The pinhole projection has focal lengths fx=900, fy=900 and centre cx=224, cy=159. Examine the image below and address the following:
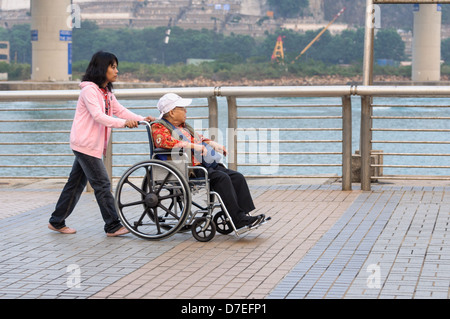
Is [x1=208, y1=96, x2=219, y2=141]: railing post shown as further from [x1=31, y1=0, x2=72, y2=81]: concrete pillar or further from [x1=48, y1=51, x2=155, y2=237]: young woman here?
[x1=31, y1=0, x2=72, y2=81]: concrete pillar

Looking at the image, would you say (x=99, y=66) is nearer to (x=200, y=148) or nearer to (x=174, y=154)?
(x=174, y=154)

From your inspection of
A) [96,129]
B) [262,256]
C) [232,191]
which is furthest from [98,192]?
[262,256]

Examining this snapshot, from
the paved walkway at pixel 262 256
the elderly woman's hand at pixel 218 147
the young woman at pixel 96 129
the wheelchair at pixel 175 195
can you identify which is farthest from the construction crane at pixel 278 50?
the wheelchair at pixel 175 195

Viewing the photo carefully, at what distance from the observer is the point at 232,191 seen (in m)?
6.28

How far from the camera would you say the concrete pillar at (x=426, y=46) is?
59.8 meters

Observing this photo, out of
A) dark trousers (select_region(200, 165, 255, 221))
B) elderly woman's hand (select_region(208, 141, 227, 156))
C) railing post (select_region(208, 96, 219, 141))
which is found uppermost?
railing post (select_region(208, 96, 219, 141))

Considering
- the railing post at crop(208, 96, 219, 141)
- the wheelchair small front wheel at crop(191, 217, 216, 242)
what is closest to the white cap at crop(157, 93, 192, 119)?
the wheelchair small front wheel at crop(191, 217, 216, 242)

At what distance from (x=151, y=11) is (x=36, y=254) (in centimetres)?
8367

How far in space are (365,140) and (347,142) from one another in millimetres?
190

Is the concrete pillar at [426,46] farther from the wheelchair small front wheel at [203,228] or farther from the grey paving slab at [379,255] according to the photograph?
the wheelchair small front wheel at [203,228]

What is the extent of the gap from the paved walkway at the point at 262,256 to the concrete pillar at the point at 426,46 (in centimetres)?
5341

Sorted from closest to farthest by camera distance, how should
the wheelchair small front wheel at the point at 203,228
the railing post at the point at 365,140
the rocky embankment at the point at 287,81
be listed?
the wheelchair small front wheel at the point at 203,228 → the railing post at the point at 365,140 → the rocky embankment at the point at 287,81

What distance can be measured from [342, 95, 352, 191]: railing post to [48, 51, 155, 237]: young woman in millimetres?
2625

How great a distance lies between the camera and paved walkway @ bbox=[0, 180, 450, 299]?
4.91 metres
